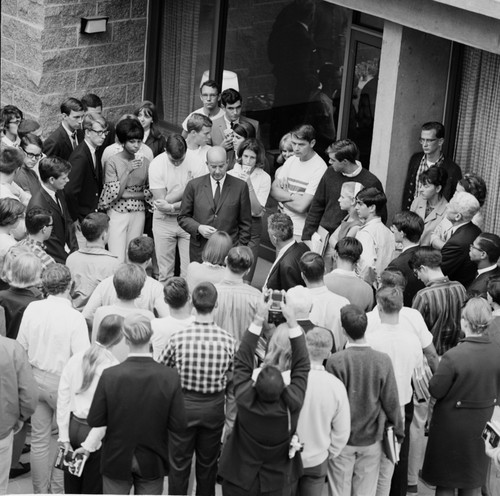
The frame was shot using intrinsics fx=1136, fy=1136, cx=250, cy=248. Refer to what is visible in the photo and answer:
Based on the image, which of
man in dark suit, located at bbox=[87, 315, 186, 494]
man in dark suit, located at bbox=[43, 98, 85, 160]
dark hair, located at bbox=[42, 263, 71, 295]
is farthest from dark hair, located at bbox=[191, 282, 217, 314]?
man in dark suit, located at bbox=[43, 98, 85, 160]

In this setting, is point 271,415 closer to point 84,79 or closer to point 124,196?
point 124,196

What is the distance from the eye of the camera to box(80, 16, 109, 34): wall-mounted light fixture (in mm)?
13570

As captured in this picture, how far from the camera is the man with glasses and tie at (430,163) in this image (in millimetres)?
10484

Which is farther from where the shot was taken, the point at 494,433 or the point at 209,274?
the point at 209,274

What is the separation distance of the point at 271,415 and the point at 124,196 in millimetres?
4929

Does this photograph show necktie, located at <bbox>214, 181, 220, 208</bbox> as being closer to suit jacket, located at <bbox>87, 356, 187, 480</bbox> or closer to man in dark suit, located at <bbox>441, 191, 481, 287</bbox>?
man in dark suit, located at <bbox>441, 191, 481, 287</bbox>

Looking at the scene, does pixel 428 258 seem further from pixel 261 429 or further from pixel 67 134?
pixel 67 134

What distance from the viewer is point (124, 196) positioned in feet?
36.4

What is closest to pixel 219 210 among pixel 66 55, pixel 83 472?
pixel 83 472

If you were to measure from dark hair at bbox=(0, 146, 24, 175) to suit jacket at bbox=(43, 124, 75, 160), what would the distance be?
4.76 ft

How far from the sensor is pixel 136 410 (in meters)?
6.73

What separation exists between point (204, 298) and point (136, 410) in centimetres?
93

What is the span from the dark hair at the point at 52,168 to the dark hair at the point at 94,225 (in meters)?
1.20

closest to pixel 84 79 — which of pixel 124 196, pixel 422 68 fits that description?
pixel 124 196
